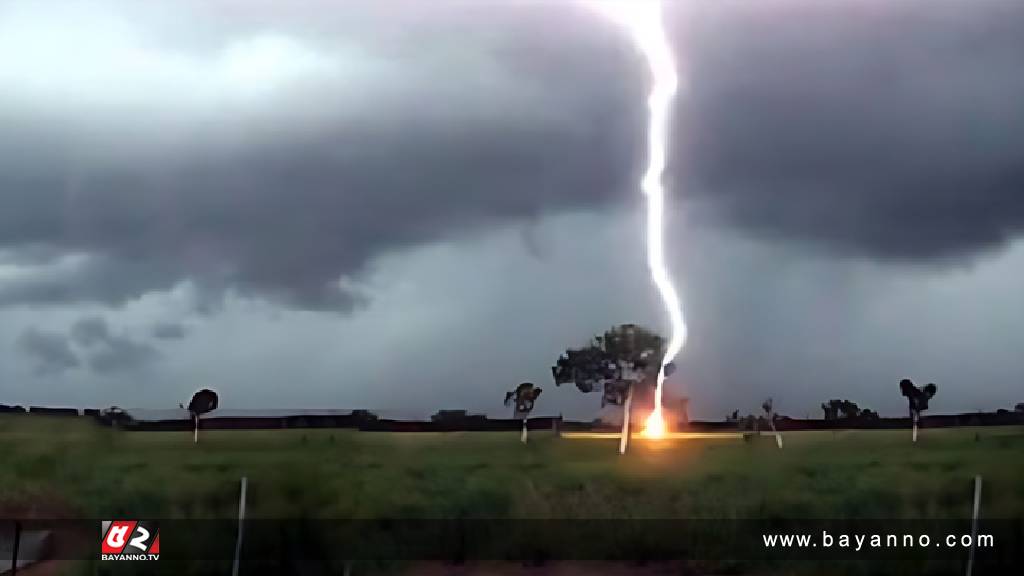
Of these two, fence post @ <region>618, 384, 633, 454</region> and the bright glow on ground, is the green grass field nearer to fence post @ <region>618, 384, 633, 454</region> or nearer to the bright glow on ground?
fence post @ <region>618, 384, 633, 454</region>

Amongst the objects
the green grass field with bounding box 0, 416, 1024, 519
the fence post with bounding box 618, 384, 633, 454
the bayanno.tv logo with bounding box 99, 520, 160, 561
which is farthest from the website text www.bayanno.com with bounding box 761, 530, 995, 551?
the bayanno.tv logo with bounding box 99, 520, 160, 561

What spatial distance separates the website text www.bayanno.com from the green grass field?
102 centimetres

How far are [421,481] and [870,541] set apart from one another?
9.48 metres

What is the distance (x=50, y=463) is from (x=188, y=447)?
3.97 metres

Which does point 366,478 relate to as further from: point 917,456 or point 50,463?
point 917,456

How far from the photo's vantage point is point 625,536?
953 inches

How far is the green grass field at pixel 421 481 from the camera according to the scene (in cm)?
2297

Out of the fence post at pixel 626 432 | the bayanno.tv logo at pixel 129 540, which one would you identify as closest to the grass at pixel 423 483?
the bayanno.tv logo at pixel 129 540

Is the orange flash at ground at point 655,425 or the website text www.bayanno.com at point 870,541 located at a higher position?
the orange flash at ground at point 655,425

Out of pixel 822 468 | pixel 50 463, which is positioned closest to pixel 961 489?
pixel 822 468

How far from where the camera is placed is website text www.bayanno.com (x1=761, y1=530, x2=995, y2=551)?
22.3m

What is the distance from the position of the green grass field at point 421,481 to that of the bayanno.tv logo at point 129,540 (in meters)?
0.41

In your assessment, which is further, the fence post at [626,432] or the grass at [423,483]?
the fence post at [626,432]

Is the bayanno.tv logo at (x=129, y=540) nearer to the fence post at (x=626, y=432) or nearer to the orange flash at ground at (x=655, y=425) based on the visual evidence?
the fence post at (x=626, y=432)
